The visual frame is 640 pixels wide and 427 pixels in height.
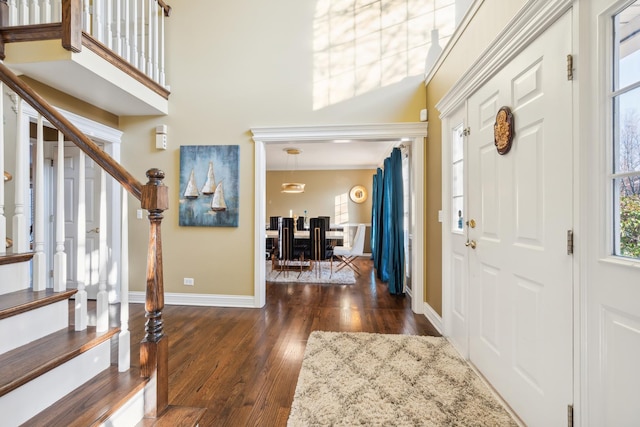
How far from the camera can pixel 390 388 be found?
5.88ft

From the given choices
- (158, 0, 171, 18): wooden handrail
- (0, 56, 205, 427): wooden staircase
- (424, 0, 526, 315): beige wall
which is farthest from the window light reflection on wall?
(0, 56, 205, 427): wooden staircase

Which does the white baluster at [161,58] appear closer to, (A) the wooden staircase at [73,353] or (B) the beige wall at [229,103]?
(B) the beige wall at [229,103]

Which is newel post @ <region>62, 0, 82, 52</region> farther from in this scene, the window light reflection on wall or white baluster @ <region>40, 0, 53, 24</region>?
the window light reflection on wall

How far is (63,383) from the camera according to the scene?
1.17 meters

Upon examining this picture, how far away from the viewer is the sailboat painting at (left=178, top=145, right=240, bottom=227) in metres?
3.41

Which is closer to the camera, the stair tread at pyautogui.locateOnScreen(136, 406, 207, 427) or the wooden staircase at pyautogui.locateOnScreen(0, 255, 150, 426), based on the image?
the wooden staircase at pyautogui.locateOnScreen(0, 255, 150, 426)

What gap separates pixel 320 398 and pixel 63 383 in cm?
127

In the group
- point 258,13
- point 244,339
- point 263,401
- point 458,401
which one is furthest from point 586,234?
point 258,13

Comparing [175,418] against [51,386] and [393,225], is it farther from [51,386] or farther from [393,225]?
[393,225]

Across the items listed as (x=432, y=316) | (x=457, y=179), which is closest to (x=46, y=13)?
(x=457, y=179)

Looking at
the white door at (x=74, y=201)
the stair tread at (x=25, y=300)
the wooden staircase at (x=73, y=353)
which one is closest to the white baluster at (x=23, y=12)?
the white door at (x=74, y=201)

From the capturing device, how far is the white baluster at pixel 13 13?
89.7 inches

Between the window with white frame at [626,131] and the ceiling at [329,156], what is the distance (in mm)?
3994

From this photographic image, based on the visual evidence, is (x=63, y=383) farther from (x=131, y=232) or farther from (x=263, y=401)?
(x=131, y=232)
